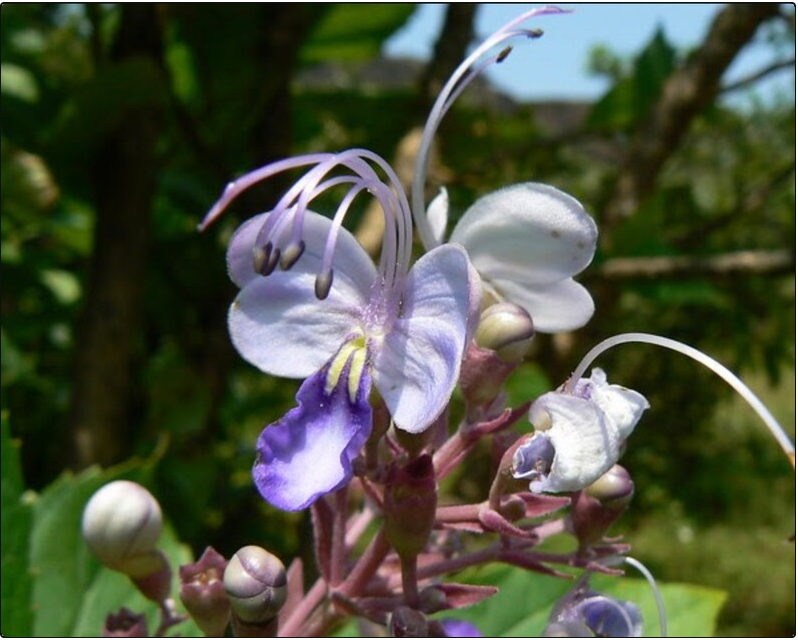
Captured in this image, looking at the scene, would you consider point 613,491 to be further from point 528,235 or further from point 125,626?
point 125,626

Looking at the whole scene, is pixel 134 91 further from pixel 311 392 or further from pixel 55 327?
pixel 311 392

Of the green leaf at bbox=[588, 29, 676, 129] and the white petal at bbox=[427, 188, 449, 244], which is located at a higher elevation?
the white petal at bbox=[427, 188, 449, 244]

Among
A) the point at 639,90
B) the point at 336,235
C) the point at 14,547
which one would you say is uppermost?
the point at 336,235

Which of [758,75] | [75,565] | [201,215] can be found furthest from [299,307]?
[758,75]

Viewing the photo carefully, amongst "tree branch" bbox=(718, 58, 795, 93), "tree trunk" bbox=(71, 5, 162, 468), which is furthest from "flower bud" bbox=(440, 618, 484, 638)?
"tree branch" bbox=(718, 58, 795, 93)

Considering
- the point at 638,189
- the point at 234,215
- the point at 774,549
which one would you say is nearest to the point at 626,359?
the point at 774,549

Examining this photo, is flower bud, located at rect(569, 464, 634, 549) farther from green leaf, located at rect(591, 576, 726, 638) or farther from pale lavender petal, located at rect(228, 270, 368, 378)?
green leaf, located at rect(591, 576, 726, 638)
